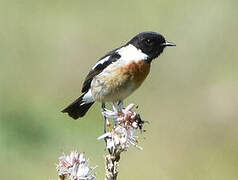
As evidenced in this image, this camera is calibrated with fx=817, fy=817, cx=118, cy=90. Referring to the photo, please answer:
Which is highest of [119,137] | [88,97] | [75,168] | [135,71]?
[88,97]

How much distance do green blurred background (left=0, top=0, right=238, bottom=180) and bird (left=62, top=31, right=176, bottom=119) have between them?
1718mm

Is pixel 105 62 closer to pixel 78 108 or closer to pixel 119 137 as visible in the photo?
pixel 78 108

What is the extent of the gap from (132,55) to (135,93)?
15.1 feet

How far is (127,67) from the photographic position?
481 centimetres

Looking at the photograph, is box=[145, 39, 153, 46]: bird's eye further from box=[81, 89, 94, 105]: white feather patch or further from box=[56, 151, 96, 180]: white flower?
box=[56, 151, 96, 180]: white flower

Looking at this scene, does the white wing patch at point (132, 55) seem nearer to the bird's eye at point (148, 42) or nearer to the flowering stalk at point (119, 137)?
the bird's eye at point (148, 42)

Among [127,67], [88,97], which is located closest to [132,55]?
[127,67]

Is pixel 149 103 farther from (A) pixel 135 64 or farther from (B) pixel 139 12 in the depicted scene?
(A) pixel 135 64

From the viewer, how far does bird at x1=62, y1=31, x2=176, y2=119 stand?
477 cm
